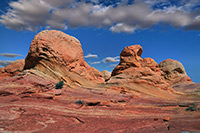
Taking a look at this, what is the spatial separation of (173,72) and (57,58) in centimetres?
3789

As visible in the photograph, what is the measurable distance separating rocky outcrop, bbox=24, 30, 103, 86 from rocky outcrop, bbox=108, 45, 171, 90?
4776mm

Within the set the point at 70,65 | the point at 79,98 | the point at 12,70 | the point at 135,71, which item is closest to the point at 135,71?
the point at 135,71

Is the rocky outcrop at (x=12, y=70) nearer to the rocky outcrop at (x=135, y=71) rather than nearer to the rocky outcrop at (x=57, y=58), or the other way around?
the rocky outcrop at (x=57, y=58)

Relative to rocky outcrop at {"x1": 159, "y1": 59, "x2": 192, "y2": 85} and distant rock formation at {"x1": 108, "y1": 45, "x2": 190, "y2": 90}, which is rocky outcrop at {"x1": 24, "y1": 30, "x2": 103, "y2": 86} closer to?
distant rock formation at {"x1": 108, "y1": 45, "x2": 190, "y2": 90}

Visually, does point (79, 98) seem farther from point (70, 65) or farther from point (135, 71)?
point (135, 71)

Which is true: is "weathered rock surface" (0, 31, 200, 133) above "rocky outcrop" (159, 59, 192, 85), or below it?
below

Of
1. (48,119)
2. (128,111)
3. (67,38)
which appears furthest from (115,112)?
(67,38)

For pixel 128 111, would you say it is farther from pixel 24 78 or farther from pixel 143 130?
pixel 24 78

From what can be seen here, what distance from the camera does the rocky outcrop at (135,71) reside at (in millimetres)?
19047

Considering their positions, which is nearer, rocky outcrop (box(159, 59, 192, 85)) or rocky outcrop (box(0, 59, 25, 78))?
rocky outcrop (box(159, 59, 192, 85))

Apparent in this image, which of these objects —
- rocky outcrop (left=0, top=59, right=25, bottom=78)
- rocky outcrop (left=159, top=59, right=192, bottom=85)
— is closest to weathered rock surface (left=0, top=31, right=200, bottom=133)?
rocky outcrop (left=159, top=59, right=192, bottom=85)

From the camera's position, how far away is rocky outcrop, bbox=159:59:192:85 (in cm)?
4028

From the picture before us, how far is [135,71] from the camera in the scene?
19672 mm

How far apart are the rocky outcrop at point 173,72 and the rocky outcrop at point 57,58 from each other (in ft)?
104
